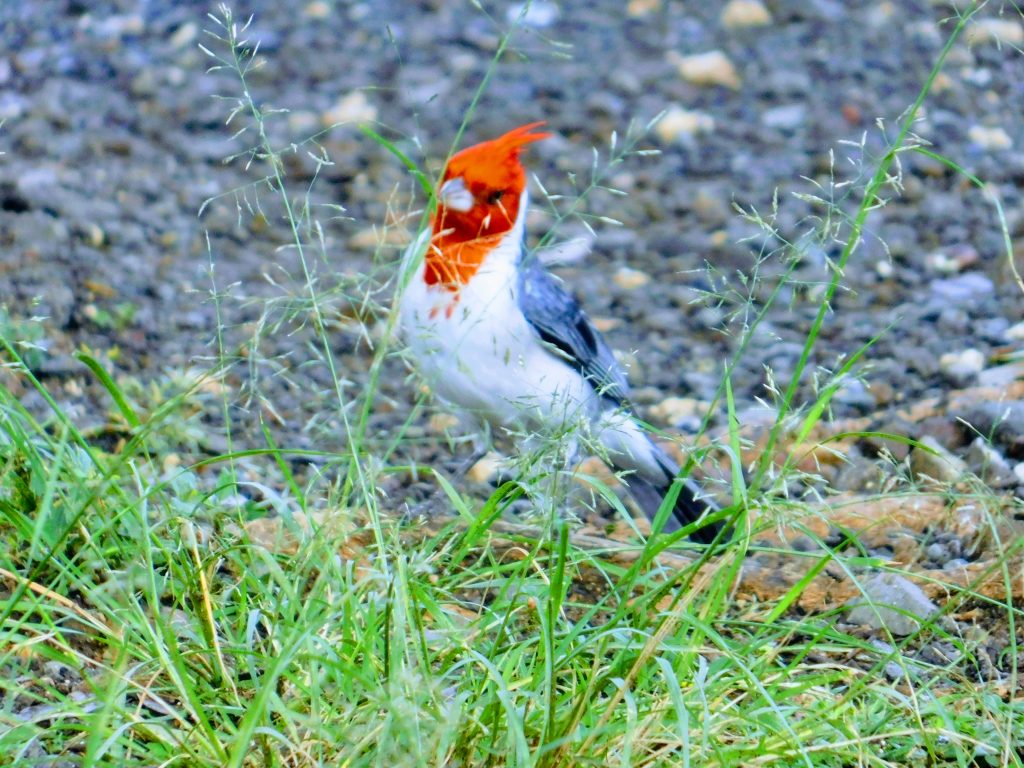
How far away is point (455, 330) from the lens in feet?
11.0

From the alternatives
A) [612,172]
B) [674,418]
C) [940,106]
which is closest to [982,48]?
[940,106]

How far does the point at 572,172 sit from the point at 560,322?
2.47ft

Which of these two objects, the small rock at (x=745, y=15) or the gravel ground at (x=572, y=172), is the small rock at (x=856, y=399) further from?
the small rock at (x=745, y=15)

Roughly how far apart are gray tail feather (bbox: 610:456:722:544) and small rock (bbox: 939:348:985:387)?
1.14 m

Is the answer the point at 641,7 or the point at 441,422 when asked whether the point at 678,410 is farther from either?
the point at 641,7

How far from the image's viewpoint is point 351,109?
6398 mm

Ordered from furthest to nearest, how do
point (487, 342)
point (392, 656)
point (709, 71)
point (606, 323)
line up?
1. point (709, 71)
2. point (606, 323)
3. point (487, 342)
4. point (392, 656)

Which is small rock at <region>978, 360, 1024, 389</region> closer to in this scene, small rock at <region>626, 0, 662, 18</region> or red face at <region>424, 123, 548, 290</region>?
red face at <region>424, 123, 548, 290</region>

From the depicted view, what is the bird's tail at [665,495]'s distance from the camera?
359cm

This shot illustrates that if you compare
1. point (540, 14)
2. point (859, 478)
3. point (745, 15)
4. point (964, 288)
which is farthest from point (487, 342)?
point (745, 15)

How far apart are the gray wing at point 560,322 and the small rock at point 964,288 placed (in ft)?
6.07

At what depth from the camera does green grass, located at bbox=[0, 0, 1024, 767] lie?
6.30 ft

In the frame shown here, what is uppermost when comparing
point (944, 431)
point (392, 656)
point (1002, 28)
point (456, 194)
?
point (392, 656)

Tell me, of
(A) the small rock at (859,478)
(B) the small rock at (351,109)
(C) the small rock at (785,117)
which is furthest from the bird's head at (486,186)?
(C) the small rock at (785,117)
